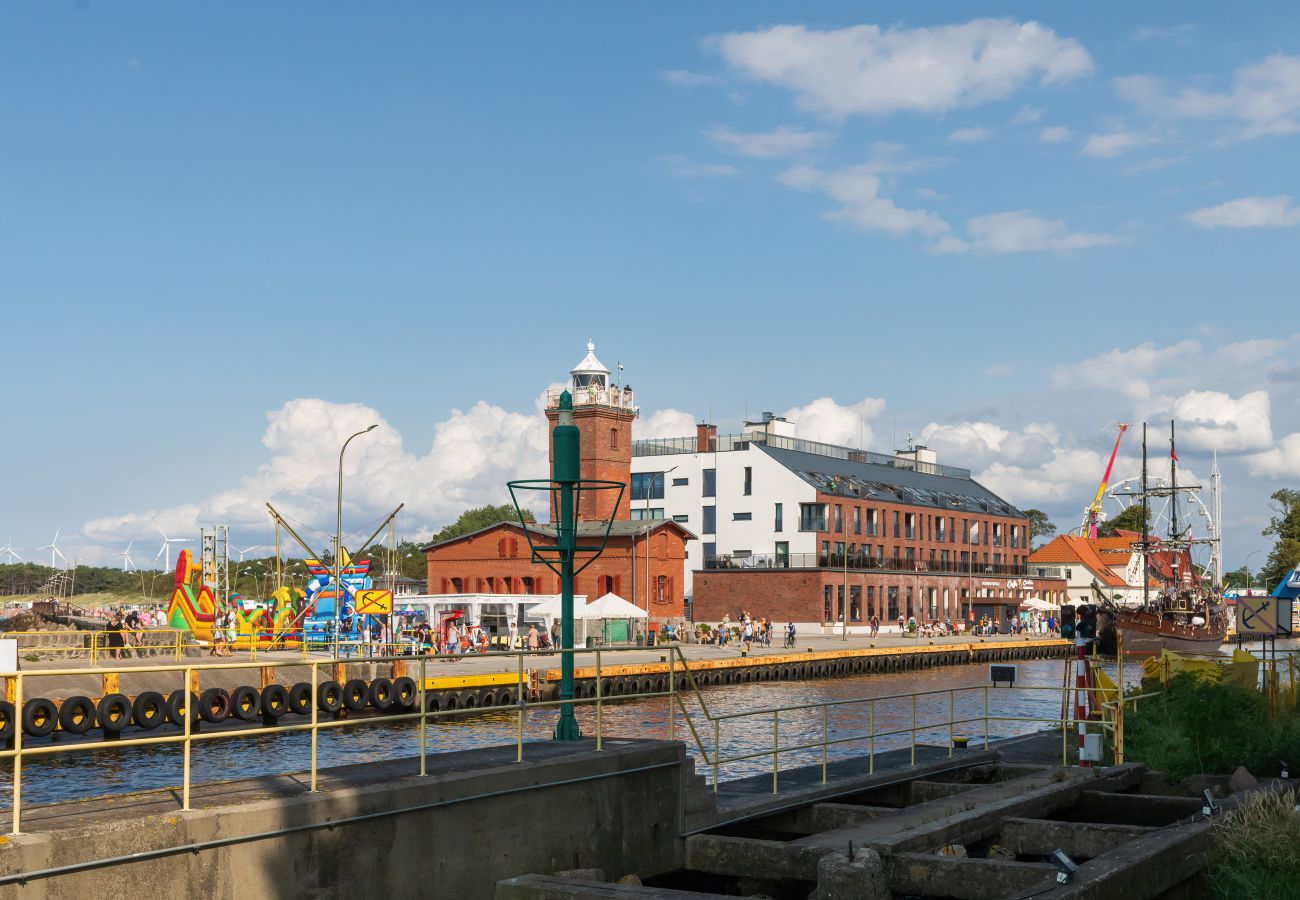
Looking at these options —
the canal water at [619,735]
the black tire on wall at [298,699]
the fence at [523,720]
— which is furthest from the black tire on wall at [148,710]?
the black tire on wall at [298,699]

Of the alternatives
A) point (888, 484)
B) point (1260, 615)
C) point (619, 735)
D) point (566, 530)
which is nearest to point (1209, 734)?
point (1260, 615)

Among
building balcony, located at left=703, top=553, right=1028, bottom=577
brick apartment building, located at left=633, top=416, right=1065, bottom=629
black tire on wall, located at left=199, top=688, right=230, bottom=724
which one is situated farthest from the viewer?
brick apartment building, located at left=633, top=416, right=1065, bottom=629

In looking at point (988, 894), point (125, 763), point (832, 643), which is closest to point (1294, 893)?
point (988, 894)

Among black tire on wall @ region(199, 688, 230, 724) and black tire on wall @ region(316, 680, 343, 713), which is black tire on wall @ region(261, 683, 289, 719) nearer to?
black tire on wall @ region(199, 688, 230, 724)

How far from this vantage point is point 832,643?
266 feet

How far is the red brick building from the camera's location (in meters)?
84.2

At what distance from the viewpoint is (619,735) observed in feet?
125

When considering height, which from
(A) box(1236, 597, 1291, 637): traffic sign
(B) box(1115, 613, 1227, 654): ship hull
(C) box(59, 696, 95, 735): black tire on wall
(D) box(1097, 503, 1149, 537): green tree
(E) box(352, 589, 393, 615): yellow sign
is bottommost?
(B) box(1115, 613, 1227, 654): ship hull

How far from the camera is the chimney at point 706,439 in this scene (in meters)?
105

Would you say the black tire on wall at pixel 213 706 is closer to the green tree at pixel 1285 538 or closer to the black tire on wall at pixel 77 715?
the black tire on wall at pixel 77 715

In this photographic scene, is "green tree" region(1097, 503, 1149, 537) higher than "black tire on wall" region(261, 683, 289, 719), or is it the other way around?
"green tree" region(1097, 503, 1149, 537)

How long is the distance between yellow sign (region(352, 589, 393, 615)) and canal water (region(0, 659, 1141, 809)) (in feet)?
18.0

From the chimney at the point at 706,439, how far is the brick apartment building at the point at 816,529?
0.11 m

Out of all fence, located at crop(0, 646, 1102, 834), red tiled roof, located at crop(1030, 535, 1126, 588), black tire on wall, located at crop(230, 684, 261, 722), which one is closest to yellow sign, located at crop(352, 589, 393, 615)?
fence, located at crop(0, 646, 1102, 834)
